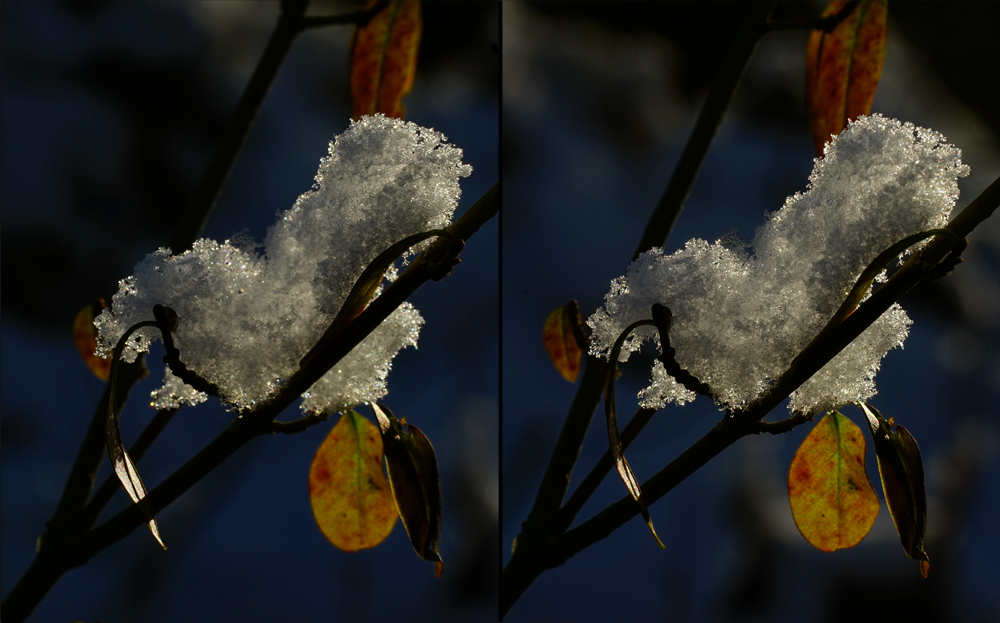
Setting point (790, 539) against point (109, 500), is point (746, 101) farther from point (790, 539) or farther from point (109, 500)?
point (109, 500)

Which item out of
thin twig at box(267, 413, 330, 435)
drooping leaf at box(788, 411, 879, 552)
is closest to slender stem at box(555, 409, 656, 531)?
drooping leaf at box(788, 411, 879, 552)

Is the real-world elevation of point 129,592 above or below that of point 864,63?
below

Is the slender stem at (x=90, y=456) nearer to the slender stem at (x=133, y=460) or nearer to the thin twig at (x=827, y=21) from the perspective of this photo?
the slender stem at (x=133, y=460)

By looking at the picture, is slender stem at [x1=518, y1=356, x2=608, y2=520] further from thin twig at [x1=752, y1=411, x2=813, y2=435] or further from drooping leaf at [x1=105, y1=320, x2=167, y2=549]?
drooping leaf at [x1=105, y1=320, x2=167, y2=549]

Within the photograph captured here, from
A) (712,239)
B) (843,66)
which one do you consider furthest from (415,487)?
(843,66)

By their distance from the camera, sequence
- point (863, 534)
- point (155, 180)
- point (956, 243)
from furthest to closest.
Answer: point (155, 180), point (863, 534), point (956, 243)

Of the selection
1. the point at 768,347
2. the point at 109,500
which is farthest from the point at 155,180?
the point at 768,347
